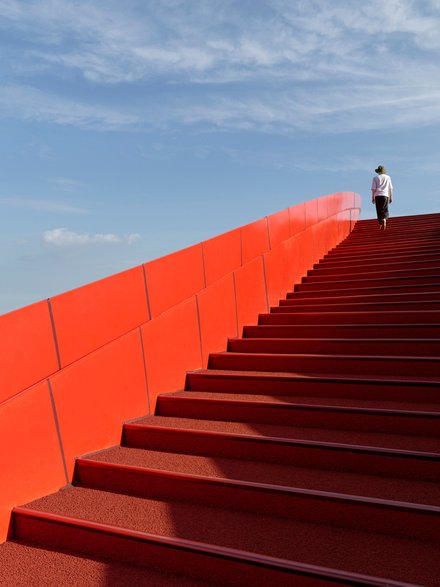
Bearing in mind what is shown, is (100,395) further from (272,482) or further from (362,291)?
(362,291)

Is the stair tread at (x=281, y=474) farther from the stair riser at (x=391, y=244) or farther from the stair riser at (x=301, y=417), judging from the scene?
the stair riser at (x=391, y=244)

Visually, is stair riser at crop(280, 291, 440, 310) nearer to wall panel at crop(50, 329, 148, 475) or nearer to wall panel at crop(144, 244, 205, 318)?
wall panel at crop(144, 244, 205, 318)

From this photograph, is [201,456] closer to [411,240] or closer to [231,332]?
[231,332]

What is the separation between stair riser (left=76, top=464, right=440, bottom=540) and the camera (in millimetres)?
2395

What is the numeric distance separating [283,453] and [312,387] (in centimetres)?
85

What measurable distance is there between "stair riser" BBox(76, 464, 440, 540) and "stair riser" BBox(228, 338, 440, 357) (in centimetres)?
203

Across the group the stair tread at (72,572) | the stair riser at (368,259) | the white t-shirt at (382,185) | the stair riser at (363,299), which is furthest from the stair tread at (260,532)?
the white t-shirt at (382,185)

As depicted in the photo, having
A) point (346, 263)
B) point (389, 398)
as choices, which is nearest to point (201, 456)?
point (389, 398)

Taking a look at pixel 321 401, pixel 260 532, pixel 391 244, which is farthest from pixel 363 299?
pixel 260 532

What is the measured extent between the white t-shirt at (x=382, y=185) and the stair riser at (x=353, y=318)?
481 cm

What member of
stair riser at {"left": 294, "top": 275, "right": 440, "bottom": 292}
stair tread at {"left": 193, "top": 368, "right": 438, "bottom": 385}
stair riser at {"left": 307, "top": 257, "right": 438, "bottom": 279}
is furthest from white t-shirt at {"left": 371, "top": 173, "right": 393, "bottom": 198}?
stair tread at {"left": 193, "top": 368, "right": 438, "bottom": 385}

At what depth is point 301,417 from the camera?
348 centimetres

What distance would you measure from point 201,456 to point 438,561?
154 centimetres

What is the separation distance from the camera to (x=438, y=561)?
85.2 inches
